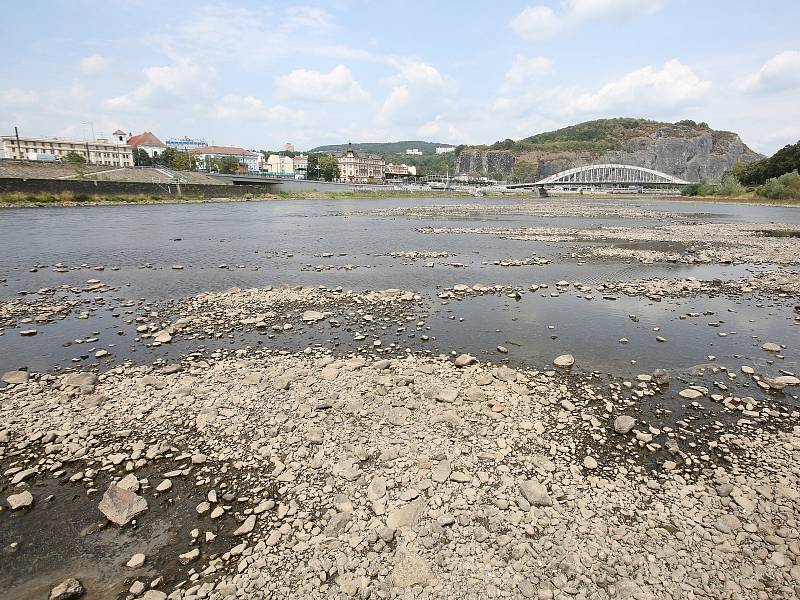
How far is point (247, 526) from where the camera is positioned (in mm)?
5957

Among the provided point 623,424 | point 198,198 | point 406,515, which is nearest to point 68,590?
point 406,515

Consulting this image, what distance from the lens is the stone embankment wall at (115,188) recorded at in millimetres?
59281

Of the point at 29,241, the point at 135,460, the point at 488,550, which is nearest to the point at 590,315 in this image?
the point at 488,550

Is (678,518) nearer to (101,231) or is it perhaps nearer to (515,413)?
(515,413)

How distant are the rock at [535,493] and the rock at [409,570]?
1963 millimetres

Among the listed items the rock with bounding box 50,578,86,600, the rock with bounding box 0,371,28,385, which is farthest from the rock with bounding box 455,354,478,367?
the rock with bounding box 0,371,28,385

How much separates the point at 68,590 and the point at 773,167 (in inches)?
6242

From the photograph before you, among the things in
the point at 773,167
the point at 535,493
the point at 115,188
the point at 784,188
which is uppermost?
the point at 773,167

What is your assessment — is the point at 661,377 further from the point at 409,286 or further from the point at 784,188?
the point at 784,188

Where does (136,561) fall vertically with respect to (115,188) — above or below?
below

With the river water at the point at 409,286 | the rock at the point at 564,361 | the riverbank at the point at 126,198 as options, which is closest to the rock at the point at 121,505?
the river water at the point at 409,286

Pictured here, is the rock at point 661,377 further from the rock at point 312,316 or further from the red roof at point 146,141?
the red roof at point 146,141

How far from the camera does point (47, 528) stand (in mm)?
6000

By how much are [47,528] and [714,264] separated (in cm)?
3090
